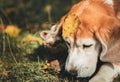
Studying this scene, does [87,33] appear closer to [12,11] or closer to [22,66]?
[22,66]

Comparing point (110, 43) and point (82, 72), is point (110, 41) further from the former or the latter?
point (82, 72)

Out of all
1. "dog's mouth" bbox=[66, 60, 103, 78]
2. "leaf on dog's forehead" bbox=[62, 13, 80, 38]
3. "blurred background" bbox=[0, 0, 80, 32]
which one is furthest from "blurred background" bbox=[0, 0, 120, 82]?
"leaf on dog's forehead" bbox=[62, 13, 80, 38]

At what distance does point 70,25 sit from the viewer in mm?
6102

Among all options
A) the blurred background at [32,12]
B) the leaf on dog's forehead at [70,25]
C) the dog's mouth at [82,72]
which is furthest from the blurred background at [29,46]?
the leaf on dog's forehead at [70,25]

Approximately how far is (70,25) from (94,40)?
14.5 inches

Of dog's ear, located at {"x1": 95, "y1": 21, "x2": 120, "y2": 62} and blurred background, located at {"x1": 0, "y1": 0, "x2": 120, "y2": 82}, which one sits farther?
blurred background, located at {"x1": 0, "y1": 0, "x2": 120, "y2": 82}

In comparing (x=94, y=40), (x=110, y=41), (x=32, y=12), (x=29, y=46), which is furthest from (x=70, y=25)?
(x=32, y=12)

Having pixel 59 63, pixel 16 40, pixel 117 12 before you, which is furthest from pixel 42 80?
pixel 16 40

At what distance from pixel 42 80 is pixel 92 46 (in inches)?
31.8

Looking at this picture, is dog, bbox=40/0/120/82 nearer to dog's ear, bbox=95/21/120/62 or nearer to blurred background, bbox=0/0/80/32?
dog's ear, bbox=95/21/120/62

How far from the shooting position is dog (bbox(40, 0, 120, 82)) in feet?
19.3

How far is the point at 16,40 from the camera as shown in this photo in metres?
8.05

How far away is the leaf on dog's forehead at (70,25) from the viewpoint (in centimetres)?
604

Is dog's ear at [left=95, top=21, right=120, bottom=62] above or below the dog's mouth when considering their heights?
above
